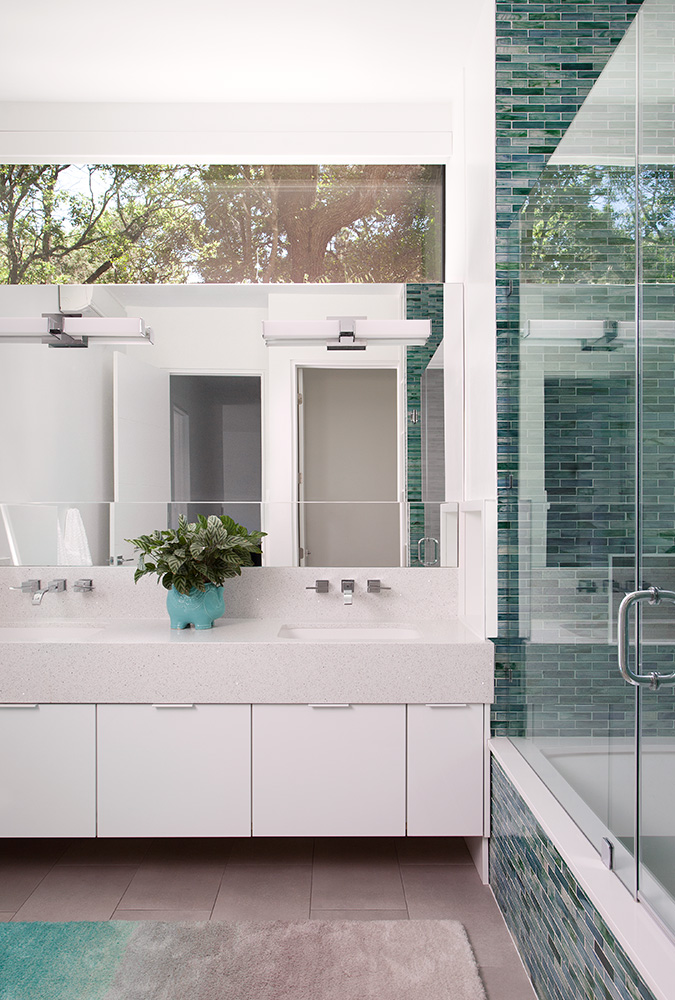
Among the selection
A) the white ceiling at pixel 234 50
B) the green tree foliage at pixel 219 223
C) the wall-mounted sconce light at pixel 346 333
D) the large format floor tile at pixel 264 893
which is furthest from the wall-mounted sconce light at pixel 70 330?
the large format floor tile at pixel 264 893

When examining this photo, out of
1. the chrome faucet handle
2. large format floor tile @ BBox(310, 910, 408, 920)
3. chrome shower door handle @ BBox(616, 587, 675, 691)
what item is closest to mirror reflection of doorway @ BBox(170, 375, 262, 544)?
the chrome faucet handle

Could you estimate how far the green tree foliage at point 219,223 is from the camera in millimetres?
2971

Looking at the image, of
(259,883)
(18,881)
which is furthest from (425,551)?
(18,881)

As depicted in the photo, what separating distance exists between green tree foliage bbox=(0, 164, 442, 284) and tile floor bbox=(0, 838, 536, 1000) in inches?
88.3

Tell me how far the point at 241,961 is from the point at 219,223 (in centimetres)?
268

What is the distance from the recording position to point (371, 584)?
9.48 ft

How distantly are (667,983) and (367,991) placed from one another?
945 millimetres

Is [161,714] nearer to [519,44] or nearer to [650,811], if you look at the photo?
[650,811]

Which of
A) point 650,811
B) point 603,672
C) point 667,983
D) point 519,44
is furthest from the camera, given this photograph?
point 519,44

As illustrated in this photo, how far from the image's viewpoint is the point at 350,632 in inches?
107

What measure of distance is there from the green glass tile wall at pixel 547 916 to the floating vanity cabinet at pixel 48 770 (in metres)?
1.34

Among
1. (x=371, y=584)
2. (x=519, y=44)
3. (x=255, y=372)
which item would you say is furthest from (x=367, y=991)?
(x=519, y=44)

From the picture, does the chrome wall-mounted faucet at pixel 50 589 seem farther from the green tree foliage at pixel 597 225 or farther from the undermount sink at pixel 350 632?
the green tree foliage at pixel 597 225

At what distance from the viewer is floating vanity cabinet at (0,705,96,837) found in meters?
2.35
